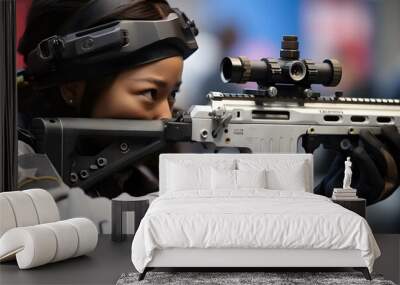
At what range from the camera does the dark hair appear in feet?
17.6

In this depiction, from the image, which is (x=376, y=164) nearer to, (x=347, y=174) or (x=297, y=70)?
(x=347, y=174)

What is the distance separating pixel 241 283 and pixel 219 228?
1.18ft

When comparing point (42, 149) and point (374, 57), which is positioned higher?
point (374, 57)

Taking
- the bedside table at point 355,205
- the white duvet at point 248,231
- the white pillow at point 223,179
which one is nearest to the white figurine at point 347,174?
the bedside table at point 355,205

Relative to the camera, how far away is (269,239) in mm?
3926

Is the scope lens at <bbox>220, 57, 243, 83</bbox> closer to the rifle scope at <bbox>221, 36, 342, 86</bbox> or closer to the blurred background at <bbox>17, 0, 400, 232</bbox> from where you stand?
the rifle scope at <bbox>221, 36, 342, 86</bbox>

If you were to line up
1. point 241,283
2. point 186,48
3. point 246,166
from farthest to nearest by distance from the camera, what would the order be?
point 186,48, point 246,166, point 241,283

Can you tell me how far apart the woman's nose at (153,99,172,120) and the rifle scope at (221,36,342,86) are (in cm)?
58

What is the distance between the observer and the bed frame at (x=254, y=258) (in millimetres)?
3998

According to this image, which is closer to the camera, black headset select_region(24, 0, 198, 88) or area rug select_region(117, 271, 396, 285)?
area rug select_region(117, 271, 396, 285)

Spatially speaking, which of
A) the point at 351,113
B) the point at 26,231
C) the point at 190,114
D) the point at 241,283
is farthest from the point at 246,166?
the point at 26,231

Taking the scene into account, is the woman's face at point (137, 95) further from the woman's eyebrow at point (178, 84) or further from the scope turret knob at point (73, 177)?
the scope turret knob at point (73, 177)

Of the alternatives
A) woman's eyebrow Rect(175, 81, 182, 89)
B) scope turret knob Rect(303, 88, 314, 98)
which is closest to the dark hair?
woman's eyebrow Rect(175, 81, 182, 89)

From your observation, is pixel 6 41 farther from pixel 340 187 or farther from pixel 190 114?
pixel 340 187
